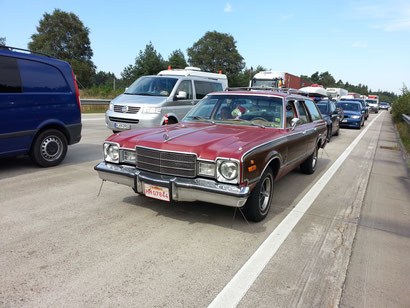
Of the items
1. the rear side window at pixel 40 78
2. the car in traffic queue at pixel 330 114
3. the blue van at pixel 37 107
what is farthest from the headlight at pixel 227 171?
the car in traffic queue at pixel 330 114

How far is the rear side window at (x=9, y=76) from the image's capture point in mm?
5520

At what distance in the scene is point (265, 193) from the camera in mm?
4191

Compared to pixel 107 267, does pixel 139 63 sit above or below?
above

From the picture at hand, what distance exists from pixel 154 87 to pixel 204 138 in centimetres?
636

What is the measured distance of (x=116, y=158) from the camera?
422 centimetres

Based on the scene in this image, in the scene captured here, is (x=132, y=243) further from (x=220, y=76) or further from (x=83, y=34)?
(x=83, y=34)

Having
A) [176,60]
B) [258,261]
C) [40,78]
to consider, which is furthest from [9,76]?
[176,60]

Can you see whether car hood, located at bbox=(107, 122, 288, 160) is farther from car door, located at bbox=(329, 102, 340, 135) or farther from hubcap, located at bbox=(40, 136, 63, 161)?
car door, located at bbox=(329, 102, 340, 135)

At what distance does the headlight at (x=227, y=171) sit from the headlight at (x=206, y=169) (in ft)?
0.30

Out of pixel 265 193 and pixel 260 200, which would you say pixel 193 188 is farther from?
pixel 265 193

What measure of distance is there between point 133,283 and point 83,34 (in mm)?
61093

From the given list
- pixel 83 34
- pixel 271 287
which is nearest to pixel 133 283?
pixel 271 287

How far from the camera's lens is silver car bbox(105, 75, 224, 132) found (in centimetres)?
888

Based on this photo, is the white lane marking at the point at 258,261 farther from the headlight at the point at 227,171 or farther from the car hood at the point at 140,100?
the car hood at the point at 140,100
